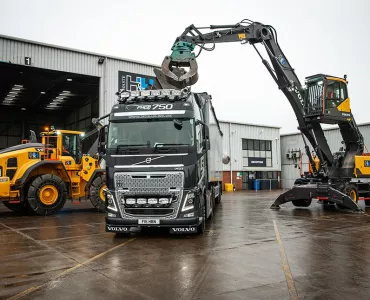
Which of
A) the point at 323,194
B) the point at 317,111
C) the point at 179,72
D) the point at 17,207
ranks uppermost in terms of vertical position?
the point at 179,72

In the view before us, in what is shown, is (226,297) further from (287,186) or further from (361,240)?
(287,186)

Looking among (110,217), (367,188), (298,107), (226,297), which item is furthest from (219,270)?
(367,188)

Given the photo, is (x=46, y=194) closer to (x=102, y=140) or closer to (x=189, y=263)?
(x=102, y=140)

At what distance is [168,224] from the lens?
825 centimetres

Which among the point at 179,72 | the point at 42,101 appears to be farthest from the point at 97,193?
the point at 42,101

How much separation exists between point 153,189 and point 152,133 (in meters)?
1.35

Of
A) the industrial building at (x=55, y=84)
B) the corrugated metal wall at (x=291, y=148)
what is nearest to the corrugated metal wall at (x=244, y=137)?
the corrugated metal wall at (x=291, y=148)

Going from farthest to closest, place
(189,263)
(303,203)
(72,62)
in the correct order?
(72,62) < (303,203) < (189,263)

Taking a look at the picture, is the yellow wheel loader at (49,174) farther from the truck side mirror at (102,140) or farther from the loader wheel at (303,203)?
the loader wheel at (303,203)

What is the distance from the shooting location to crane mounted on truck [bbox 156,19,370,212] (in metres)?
14.5

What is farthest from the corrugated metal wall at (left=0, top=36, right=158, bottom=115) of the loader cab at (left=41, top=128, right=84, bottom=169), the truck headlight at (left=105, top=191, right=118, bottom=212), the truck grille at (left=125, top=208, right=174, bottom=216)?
the truck grille at (left=125, top=208, right=174, bottom=216)

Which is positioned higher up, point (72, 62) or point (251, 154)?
point (72, 62)

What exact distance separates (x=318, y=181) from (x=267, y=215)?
144 inches

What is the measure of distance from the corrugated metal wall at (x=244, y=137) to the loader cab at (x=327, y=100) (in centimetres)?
2139
